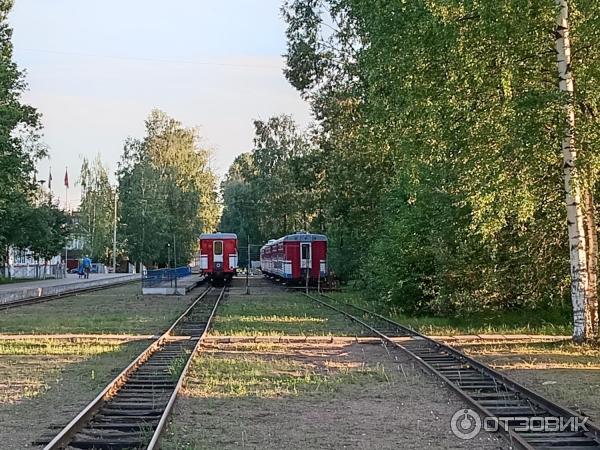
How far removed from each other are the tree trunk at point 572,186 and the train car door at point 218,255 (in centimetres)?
3781

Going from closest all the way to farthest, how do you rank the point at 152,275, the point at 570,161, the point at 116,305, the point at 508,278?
1. the point at 570,161
2. the point at 508,278
3. the point at 116,305
4. the point at 152,275

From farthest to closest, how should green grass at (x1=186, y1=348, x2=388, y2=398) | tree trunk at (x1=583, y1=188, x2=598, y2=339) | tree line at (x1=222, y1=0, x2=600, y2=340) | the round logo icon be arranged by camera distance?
tree trunk at (x1=583, y1=188, x2=598, y2=339) → tree line at (x1=222, y1=0, x2=600, y2=340) → green grass at (x1=186, y1=348, x2=388, y2=398) → the round logo icon

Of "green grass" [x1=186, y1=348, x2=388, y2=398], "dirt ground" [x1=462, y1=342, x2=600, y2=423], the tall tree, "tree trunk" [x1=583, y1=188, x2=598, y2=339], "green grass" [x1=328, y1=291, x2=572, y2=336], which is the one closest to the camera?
"dirt ground" [x1=462, y1=342, x2=600, y2=423]

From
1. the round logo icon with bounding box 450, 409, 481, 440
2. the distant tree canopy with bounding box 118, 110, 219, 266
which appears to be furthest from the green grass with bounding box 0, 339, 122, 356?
the distant tree canopy with bounding box 118, 110, 219, 266

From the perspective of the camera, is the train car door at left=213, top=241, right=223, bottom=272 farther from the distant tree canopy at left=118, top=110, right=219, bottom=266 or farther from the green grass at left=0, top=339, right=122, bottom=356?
the green grass at left=0, top=339, right=122, bottom=356

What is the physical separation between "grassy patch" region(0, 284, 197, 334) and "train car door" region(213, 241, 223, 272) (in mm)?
15496

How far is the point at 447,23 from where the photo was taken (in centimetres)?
1459

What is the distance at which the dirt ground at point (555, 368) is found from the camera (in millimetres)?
10500

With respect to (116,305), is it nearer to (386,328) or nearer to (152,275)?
(152,275)

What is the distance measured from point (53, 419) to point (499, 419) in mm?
4872

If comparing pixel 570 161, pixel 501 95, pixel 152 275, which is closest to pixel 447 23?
pixel 501 95

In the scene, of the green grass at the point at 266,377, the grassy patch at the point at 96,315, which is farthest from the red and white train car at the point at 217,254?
the green grass at the point at 266,377

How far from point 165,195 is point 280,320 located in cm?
6155

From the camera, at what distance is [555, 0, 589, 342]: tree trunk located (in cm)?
1421
